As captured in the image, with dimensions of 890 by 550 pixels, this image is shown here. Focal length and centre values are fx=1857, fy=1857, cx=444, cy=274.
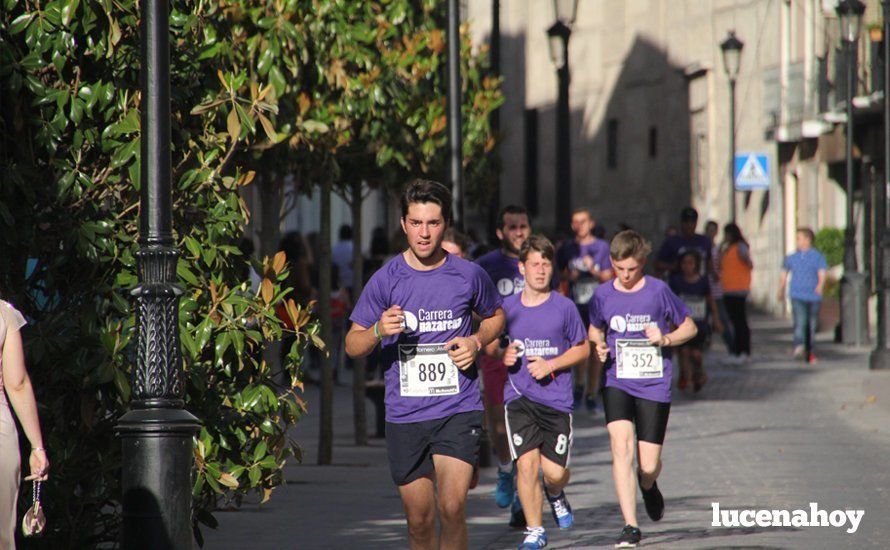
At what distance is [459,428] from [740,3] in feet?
133

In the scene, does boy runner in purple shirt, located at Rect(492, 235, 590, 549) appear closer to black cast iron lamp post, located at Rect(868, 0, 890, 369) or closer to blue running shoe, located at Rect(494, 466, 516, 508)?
blue running shoe, located at Rect(494, 466, 516, 508)

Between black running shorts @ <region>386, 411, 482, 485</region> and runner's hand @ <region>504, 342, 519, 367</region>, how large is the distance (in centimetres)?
243

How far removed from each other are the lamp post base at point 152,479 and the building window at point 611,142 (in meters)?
45.7

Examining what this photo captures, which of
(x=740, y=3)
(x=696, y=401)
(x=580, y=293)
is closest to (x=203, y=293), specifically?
(x=580, y=293)

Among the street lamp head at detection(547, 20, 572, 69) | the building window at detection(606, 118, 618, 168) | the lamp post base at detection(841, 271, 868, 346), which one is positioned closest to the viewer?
the street lamp head at detection(547, 20, 572, 69)

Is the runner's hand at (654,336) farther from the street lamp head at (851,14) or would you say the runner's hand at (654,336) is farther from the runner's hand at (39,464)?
the street lamp head at (851,14)

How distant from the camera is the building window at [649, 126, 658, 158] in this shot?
5019cm

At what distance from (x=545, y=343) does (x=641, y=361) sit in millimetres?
536

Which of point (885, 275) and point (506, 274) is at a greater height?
point (506, 274)

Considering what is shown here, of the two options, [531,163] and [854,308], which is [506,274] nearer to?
[854,308]

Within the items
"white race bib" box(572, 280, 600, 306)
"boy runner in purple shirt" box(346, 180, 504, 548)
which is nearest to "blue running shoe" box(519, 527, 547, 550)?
"boy runner in purple shirt" box(346, 180, 504, 548)

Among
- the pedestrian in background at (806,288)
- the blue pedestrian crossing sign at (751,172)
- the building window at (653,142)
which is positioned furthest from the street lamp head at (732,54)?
the building window at (653,142)

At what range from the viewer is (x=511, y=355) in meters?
9.89

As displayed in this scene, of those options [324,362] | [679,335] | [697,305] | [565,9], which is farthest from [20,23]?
[697,305]
